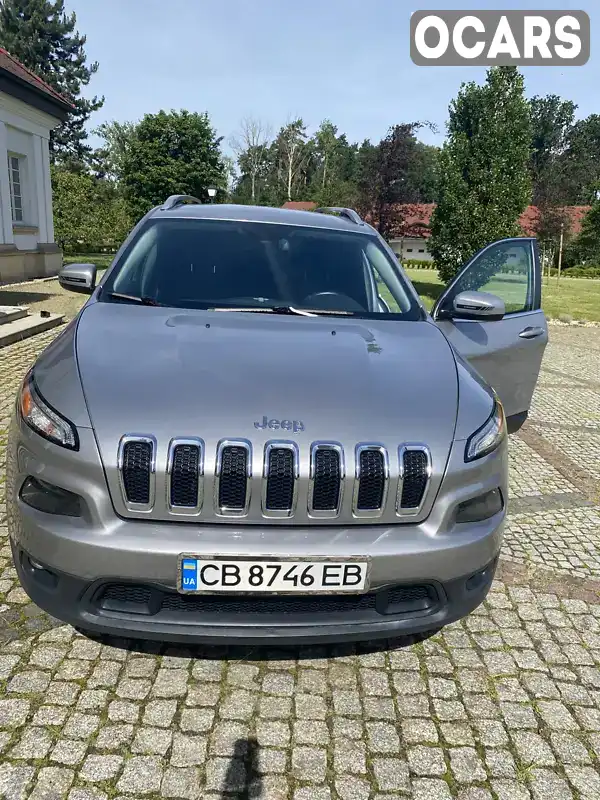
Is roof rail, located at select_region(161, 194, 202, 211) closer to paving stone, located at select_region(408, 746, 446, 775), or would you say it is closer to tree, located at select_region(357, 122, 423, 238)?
paving stone, located at select_region(408, 746, 446, 775)

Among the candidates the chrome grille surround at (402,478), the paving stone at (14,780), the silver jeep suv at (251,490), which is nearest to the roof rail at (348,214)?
the silver jeep suv at (251,490)

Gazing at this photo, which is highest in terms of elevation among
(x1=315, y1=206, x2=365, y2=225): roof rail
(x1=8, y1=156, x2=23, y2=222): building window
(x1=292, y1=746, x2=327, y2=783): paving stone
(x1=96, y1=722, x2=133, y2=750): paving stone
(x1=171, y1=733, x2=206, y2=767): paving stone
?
(x1=8, y1=156, x2=23, y2=222): building window

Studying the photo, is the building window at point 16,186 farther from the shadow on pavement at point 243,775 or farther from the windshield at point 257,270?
the shadow on pavement at point 243,775

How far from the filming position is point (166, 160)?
4797 cm

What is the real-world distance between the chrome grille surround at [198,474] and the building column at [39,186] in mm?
18413

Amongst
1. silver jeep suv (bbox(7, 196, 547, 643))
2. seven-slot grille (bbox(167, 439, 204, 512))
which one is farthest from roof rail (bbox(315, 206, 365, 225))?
seven-slot grille (bbox(167, 439, 204, 512))

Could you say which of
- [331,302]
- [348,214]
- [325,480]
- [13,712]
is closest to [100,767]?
[13,712]

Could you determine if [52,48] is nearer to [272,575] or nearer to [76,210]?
[76,210]

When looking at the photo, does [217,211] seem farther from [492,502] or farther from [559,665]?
[559,665]

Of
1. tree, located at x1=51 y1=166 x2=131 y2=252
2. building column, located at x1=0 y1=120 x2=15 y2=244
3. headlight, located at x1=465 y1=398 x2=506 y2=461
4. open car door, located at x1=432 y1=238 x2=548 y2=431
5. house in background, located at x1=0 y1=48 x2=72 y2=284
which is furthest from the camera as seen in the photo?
tree, located at x1=51 y1=166 x2=131 y2=252

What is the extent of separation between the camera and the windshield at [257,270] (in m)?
3.29

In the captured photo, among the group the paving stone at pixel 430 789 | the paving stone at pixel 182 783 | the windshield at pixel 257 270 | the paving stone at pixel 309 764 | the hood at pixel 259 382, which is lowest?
the paving stone at pixel 430 789

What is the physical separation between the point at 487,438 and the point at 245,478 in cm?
94

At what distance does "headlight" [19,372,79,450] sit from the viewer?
6.95 ft
